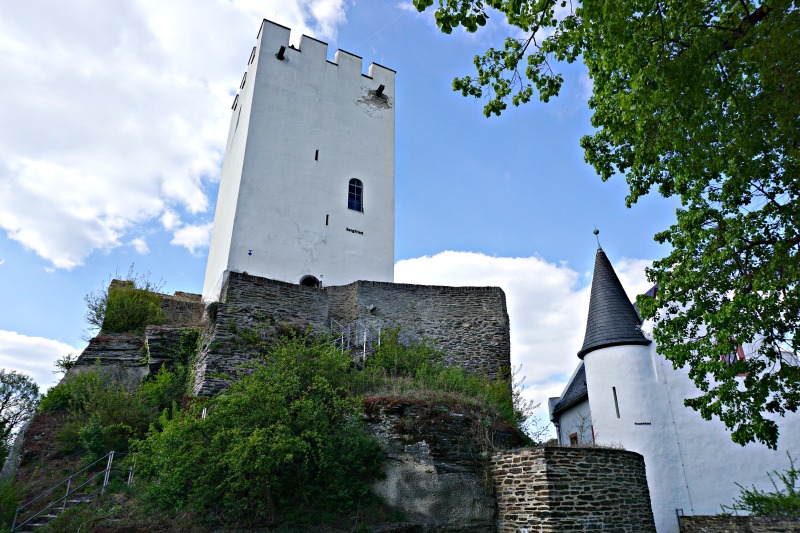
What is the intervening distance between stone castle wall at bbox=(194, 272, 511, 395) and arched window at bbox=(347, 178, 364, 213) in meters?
5.16

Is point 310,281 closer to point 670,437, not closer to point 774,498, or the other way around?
point 670,437

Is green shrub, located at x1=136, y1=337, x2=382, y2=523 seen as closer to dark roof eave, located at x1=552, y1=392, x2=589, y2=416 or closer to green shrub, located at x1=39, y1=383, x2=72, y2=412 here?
green shrub, located at x1=39, y1=383, x2=72, y2=412

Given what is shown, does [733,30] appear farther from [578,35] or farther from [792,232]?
[792,232]

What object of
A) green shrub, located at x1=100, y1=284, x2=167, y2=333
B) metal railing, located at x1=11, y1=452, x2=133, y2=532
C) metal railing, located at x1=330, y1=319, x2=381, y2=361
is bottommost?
metal railing, located at x1=11, y1=452, x2=133, y2=532

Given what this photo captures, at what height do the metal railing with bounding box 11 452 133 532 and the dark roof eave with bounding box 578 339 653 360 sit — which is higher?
the dark roof eave with bounding box 578 339 653 360

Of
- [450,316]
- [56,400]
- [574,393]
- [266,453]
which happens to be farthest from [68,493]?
[574,393]

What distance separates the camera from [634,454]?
417 inches

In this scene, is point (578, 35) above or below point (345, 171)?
below

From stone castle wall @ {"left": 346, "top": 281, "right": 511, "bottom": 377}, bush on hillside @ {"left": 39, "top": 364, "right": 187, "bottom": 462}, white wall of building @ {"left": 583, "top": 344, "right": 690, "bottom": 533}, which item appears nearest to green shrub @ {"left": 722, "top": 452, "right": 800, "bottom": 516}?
white wall of building @ {"left": 583, "top": 344, "right": 690, "bottom": 533}

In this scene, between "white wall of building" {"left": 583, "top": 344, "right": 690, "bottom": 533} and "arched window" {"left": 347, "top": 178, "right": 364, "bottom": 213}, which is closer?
"white wall of building" {"left": 583, "top": 344, "right": 690, "bottom": 533}

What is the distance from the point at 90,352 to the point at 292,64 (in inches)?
537

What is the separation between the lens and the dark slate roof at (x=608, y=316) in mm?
14648

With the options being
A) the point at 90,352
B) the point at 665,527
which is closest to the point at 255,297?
the point at 90,352

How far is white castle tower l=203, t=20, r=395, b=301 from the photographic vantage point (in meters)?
19.5
